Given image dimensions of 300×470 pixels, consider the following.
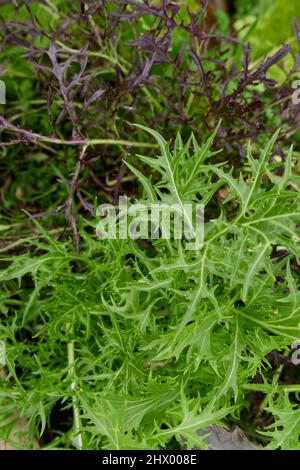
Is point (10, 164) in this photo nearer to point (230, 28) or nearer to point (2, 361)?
point (2, 361)

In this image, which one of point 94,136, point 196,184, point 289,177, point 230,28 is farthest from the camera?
point 230,28

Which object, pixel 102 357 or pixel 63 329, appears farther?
pixel 63 329

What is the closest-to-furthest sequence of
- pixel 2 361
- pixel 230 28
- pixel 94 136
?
pixel 2 361, pixel 94 136, pixel 230 28

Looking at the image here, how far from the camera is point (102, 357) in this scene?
3.54 feet

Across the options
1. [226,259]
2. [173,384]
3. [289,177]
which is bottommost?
[173,384]

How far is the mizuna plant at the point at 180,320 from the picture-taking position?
0.88 metres

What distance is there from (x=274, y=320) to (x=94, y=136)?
697 mm

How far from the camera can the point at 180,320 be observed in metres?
0.97

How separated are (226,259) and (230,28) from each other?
4.23 feet

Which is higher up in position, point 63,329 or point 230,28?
point 230,28

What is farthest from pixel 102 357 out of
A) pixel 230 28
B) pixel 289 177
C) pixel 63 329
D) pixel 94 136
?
pixel 230 28

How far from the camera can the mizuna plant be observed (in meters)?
0.88

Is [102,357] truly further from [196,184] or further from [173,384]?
[196,184]
